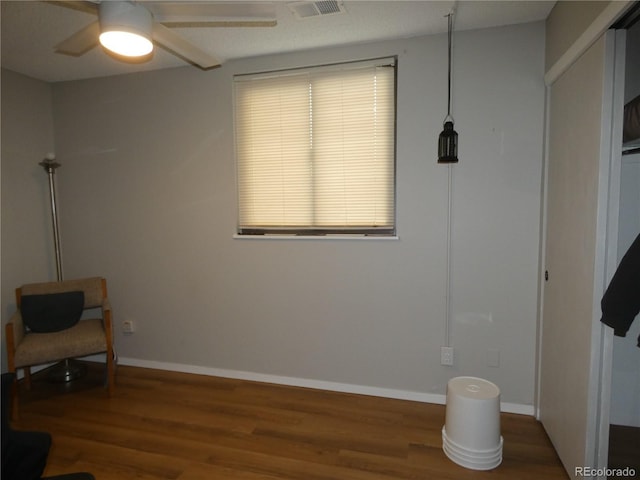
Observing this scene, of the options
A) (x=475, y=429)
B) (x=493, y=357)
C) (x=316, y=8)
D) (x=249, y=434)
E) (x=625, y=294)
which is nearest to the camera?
(x=625, y=294)

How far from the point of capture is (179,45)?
1924mm

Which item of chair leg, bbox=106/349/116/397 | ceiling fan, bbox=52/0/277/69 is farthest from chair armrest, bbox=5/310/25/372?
ceiling fan, bbox=52/0/277/69

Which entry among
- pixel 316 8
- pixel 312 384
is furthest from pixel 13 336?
pixel 316 8

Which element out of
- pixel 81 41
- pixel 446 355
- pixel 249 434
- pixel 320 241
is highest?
pixel 81 41

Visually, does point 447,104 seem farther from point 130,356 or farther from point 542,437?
point 130,356

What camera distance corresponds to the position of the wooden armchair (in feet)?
8.78

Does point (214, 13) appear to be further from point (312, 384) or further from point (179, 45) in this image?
point (312, 384)

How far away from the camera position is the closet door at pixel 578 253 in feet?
5.47

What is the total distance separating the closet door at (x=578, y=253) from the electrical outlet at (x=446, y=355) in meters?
0.58

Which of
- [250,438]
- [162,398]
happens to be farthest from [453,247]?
[162,398]

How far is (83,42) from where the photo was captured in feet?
6.34

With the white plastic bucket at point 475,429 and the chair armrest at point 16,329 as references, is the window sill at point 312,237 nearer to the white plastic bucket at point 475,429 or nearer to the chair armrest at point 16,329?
the white plastic bucket at point 475,429

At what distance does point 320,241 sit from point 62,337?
208cm

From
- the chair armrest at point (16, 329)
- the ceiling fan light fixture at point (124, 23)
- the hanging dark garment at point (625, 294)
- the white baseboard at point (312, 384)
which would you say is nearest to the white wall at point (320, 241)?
the white baseboard at point (312, 384)
